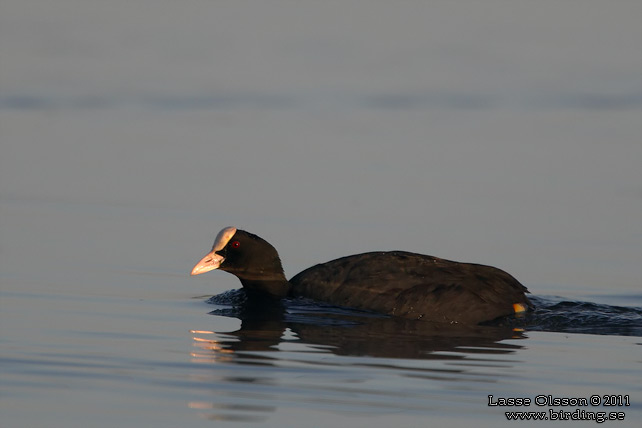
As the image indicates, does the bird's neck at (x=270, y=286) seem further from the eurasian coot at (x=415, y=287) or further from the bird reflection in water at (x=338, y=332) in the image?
the eurasian coot at (x=415, y=287)

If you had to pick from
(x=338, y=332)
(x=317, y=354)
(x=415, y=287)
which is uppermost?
(x=415, y=287)

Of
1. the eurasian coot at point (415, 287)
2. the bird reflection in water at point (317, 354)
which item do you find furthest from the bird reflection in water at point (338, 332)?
the eurasian coot at point (415, 287)

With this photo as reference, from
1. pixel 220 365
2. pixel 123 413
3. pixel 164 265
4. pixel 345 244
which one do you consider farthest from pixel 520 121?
pixel 123 413

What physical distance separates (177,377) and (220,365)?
0.48 metres

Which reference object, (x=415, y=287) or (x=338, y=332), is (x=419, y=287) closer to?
(x=415, y=287)

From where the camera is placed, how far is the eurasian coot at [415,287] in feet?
38.8

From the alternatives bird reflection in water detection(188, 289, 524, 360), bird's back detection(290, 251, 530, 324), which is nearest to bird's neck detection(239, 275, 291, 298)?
bird reflection in water detection(188, 289, 524, 360)

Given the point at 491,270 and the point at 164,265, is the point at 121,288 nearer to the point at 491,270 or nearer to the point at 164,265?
the point at 164,265

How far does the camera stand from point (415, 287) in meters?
12.0

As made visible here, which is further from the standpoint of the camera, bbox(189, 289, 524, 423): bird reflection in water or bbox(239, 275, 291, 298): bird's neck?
bbox(239, 275, 291, 298): bird's neck

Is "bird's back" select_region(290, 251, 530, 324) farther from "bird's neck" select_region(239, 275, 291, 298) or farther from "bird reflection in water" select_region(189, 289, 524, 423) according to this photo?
"bird's neck" select_region(239, 275, 291, 298)

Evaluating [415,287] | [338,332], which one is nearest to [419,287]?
[415,287]

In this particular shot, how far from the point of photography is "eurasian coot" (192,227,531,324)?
38.8 feet

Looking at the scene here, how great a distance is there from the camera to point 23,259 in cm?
1346
